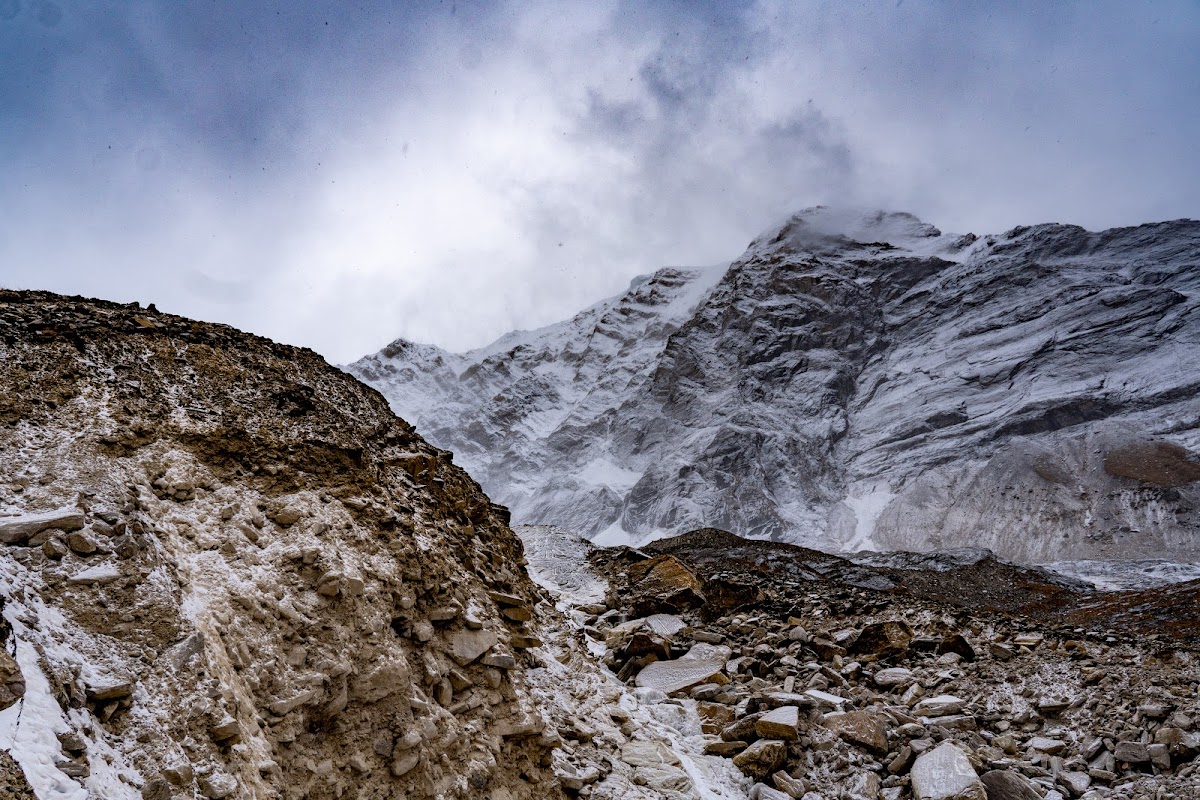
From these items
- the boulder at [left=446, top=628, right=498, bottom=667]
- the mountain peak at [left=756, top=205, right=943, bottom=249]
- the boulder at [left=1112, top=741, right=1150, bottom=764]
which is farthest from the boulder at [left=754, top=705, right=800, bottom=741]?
the mountain peak at [left=756, top=205, right=943, bottom=249]

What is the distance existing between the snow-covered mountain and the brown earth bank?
208ft

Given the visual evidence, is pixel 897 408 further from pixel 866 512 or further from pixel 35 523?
pixel 35 523

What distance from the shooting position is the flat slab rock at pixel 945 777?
26.3 feet

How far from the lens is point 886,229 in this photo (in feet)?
529

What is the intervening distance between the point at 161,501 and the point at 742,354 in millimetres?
132594

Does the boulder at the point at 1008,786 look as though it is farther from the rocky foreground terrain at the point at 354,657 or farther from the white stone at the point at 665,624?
the white stone at the point at 665,624

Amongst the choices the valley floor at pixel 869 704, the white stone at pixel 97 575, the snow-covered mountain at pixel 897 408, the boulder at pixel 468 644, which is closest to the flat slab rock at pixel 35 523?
the white stone at pixel 97 575

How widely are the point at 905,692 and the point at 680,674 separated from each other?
4.04m

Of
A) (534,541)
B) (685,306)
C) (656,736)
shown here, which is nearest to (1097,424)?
(534,541)

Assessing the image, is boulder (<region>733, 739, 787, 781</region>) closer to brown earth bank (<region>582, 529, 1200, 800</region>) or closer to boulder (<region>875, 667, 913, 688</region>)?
brown earth bank (<region>582, 529, 1200, 800</region>)

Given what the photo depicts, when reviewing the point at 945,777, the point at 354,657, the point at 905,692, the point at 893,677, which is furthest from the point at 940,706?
the point at 354,657

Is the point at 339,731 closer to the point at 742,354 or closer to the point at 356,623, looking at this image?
the point at 356,623

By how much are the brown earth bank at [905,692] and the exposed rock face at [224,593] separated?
4155 mm

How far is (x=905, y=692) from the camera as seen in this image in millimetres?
11492
